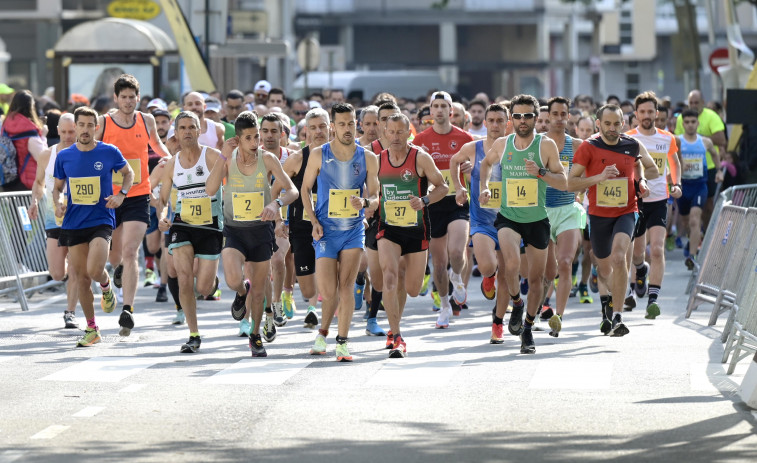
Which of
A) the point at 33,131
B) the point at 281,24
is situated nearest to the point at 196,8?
the point at 33,131

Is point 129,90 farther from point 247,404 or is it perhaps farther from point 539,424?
point 539,424

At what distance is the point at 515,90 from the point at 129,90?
2731 inches

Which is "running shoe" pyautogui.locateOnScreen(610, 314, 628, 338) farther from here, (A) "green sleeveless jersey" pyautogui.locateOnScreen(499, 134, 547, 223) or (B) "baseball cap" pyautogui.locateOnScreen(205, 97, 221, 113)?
(B) "baseball cap" pyautogui.locateOnScreen(205, 97, 221, 113)

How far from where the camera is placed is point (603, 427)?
28.8 feet

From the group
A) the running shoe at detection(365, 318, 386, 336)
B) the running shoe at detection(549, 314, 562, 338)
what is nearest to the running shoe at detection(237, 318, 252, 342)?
the running shoe at detection(365, 318, 386, 336)

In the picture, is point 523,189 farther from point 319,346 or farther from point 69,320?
point 69,320

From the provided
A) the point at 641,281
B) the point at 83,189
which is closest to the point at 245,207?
the point at 83,189

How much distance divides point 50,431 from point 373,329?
5.30m

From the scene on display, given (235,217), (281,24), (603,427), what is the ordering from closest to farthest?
(603,427)
(235,217)
(281,24)

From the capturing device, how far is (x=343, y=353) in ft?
38.9

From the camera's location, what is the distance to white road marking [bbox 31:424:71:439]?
857cm

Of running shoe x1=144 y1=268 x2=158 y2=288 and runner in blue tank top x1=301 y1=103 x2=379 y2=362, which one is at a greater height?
runner in blue tank top x1=301 y1=103 x2=379 y2=362

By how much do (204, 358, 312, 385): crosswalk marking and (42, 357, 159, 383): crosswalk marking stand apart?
25.2 inches

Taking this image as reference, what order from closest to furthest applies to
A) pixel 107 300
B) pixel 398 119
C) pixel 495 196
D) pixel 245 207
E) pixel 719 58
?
pixel 245 207, pixel 398 119, pixel 107 300, pixel 495 196, pixel 719 58
